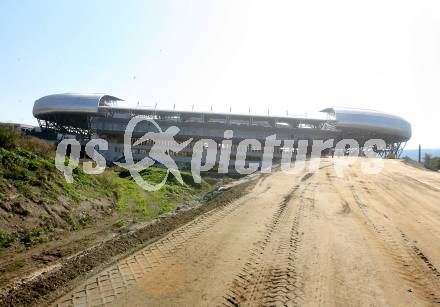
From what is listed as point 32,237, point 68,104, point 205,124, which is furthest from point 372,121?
point 32,237

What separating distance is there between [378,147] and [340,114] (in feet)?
45.7

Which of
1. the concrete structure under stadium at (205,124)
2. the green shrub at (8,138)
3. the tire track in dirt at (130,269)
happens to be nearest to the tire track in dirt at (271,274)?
the tire track in dirt at (130,269)

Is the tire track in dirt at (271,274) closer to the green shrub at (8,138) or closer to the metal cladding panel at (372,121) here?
the green shrub at (8,138)

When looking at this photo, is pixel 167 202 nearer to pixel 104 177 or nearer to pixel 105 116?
pixel 104 177

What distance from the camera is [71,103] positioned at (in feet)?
267

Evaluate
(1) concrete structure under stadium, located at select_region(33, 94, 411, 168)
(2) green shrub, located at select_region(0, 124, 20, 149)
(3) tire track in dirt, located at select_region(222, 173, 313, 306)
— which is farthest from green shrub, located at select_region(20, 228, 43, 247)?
(1) concrete structure under stadium, located at select_region(33, 94, 411, 168)

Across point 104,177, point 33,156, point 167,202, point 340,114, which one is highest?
point 340,114

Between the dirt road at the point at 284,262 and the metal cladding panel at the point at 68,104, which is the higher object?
the metal cladding panel at the point at 68,104

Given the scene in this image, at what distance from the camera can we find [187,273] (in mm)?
7723

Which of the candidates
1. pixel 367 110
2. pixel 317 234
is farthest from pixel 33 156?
pixel 367 110

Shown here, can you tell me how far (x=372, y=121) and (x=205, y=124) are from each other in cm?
3816

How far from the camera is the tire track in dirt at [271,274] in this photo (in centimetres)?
667

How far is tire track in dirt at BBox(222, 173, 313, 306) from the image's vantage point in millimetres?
6668

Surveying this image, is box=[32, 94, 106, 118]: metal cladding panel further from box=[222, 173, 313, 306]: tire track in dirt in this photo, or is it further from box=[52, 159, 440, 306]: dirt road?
box=[222, 173, 313, 306]: tire track in dirt
